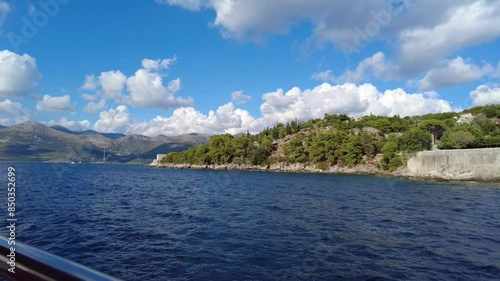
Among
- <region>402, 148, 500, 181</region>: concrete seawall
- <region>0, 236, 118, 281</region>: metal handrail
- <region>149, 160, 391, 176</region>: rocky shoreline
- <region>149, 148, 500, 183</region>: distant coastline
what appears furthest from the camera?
<region>149, 160, 391, 176</region>: rocky shoreline

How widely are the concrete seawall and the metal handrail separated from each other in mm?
83754

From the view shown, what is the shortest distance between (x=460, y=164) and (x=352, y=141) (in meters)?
51.6

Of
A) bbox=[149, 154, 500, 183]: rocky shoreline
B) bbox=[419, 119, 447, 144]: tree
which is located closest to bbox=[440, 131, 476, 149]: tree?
bbox=[149, 154, 500, 183]: rocky shoreline

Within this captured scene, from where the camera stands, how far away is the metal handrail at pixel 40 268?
60.4 inches

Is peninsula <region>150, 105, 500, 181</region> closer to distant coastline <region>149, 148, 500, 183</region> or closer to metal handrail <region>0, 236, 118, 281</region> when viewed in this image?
distant coastline <region>149, 148, 500, 183</region>

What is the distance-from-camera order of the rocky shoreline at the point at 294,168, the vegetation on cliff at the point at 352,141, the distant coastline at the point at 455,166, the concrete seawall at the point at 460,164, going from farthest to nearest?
the rocky shoreline at the point at 294,168 < the vegetation on cliff at the point at 352,141 < the distant coastline at the point at 455,166 < the concrete seawall at the point at 460,164

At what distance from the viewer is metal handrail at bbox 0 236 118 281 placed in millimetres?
1533

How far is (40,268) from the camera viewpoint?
1.68 m

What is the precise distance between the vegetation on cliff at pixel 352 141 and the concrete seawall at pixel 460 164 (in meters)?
8.07

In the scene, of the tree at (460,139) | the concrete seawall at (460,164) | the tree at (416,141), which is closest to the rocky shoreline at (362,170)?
the concrete seawall at (460,164)

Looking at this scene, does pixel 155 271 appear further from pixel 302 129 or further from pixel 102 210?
pixel 302 129

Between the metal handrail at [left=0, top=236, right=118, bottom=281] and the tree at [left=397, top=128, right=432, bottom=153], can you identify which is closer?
the metal handrail at [left=0, top=236, right=118, bottom=281]

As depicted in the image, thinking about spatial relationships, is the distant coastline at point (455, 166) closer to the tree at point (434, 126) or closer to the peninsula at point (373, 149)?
the peninsula at point (373, 149)

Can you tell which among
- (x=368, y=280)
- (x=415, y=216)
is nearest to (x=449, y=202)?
(x=415, y=216)
